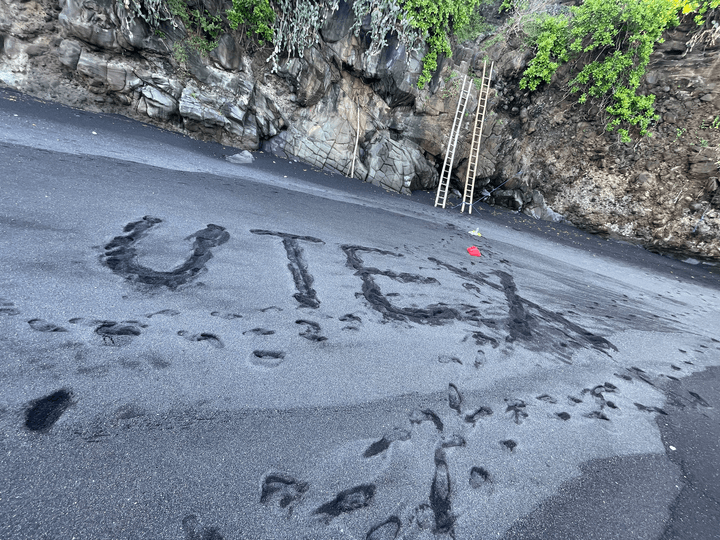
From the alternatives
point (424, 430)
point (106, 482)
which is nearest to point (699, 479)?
point (424, 430)

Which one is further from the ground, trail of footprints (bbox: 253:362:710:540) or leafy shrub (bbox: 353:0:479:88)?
leafy shrub (bbox: 353:0:479:88)

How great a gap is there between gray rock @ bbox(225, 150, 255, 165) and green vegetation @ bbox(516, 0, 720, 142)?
276 inches

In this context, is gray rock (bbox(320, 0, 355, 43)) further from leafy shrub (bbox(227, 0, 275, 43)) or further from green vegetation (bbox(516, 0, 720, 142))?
green vegetation (bbox(516, 0, 720, 142))

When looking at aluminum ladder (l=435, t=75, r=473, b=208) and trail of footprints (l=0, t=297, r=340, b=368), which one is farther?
aluminum ladder (l=435, t=75, r=473, b=208)

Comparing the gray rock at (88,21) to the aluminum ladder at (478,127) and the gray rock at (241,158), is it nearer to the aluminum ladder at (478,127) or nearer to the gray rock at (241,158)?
the gray rock at (241,158)

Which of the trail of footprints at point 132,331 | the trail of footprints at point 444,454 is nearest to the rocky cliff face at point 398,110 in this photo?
the trail of footprints at point 132,331

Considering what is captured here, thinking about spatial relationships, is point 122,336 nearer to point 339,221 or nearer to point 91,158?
point 339,221

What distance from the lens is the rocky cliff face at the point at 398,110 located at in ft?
20.5

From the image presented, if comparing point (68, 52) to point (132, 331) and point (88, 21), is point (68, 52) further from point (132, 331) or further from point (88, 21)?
point (132, 331)

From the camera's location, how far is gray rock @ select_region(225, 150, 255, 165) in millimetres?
6270

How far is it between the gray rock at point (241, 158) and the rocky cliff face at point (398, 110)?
79cm

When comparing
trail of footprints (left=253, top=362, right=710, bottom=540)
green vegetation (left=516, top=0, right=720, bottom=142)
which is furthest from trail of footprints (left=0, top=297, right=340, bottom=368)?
green vegetation (left=516, top=0, right=720, bottom=142)

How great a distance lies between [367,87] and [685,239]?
835 centimetres

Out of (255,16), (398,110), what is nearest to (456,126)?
(398,110)
